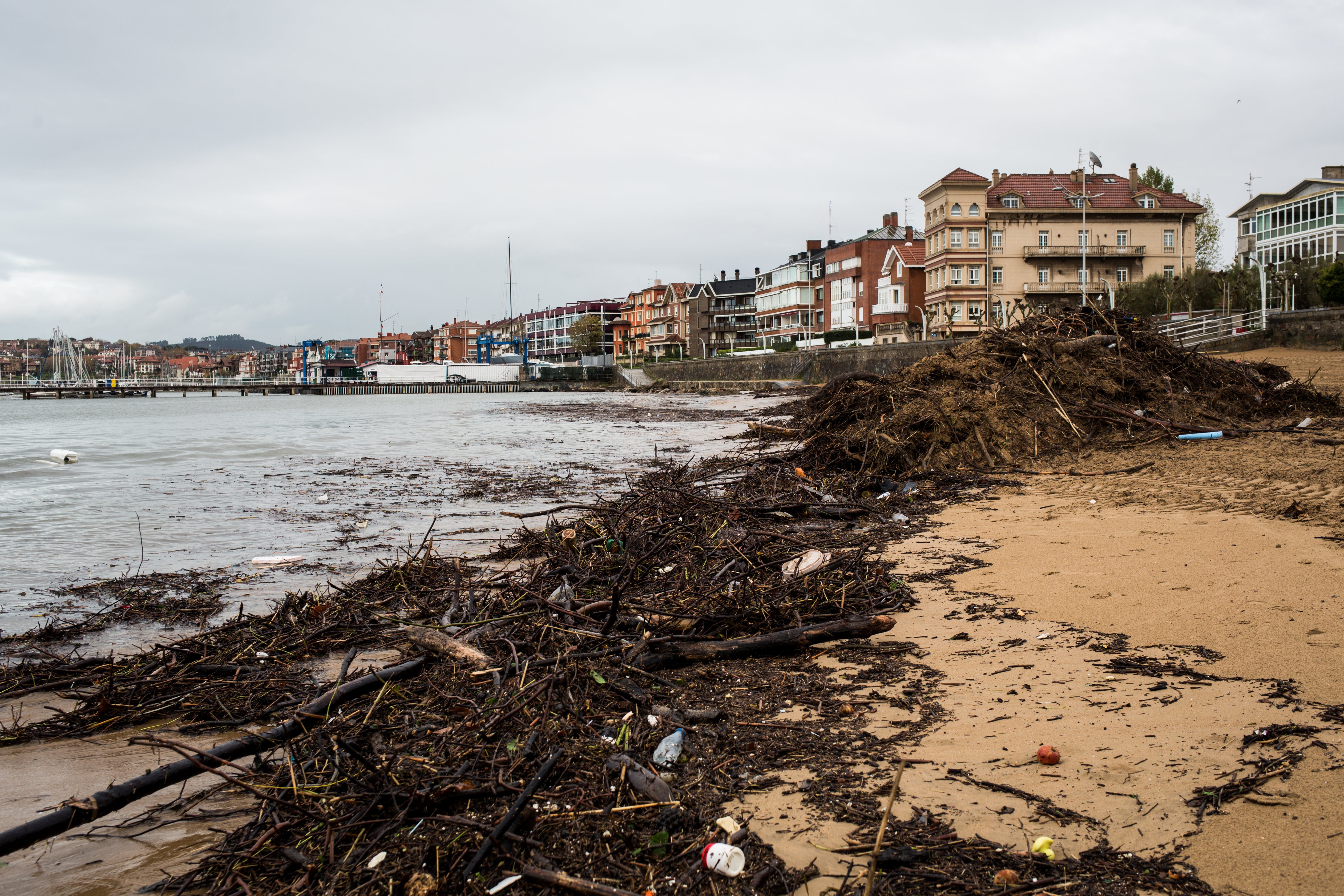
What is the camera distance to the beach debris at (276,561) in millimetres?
7547

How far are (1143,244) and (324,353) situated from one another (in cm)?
14319

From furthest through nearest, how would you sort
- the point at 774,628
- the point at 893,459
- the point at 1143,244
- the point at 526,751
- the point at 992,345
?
1. the point at 1143,244
2. the point at 992,345
3. the point at 893,459
4. the point at 774,628
5. the point at 526,751

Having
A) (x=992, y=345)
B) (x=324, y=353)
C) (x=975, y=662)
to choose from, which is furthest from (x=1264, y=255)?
(x=324, y=353)

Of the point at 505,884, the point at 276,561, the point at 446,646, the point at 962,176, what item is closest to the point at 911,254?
the point at 962,176

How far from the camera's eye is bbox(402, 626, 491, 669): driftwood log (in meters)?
3.99

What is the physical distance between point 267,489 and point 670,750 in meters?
12.5

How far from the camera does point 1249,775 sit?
2.48 m

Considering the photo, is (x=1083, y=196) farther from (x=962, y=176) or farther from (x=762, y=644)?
(x=762, y=644)

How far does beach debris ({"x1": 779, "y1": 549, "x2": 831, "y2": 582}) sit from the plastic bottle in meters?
2.05

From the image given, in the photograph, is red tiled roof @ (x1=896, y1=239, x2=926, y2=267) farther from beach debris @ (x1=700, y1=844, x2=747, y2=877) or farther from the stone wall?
beach debris @ (x1=700, y1=844, x2=747, y2=877)

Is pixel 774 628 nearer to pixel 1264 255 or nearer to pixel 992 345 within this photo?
pixel 992 345

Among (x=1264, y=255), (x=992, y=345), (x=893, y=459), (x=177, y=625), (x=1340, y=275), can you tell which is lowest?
(x=177, y=625)

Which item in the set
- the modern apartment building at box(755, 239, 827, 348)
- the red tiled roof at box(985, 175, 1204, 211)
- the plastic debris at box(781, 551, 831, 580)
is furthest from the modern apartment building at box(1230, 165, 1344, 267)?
the plastic debris at box(781, 551, 831, 580)

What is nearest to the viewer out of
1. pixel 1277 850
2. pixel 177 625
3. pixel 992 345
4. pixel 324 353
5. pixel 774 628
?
pixel 1277 850
